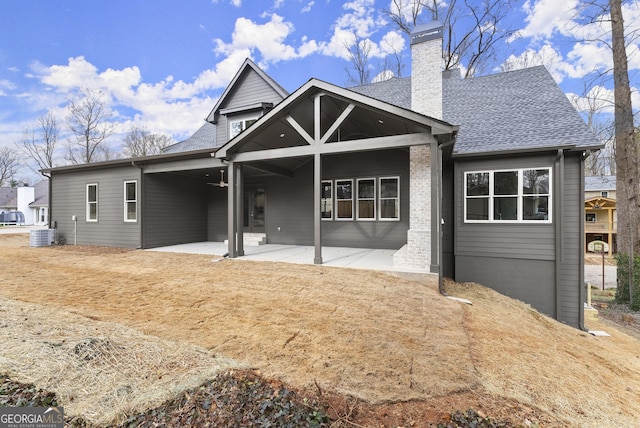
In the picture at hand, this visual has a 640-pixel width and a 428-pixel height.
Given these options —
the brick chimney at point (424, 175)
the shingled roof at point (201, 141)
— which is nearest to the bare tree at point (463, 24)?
the brick chimney at point (424, 175)

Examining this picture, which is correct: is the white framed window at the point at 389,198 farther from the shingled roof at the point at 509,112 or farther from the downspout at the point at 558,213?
the downspout at the point at 558,213

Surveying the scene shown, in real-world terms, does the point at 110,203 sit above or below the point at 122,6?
below

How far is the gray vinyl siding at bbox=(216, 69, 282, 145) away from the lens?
1078cm

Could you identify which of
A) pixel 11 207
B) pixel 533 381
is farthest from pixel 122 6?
pixel 11 207

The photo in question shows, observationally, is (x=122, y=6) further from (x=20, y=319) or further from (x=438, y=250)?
(x=438, y=250)

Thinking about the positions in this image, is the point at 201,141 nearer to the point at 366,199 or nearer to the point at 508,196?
the point at 366,199

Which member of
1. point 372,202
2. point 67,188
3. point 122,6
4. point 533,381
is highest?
point 122,6

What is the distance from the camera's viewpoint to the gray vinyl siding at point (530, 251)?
675cm

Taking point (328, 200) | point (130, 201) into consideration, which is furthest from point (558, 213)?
point (130, 201)

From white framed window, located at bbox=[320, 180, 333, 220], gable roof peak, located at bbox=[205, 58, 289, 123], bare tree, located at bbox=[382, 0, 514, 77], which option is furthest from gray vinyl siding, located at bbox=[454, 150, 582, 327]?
bare tree, located at bbox=[382, 0, 514, 77]

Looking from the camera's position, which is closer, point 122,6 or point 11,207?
point 122,6

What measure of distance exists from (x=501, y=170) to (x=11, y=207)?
2051 inches

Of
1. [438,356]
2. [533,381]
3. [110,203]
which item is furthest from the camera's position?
[110,203]

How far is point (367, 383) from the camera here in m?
2.42
